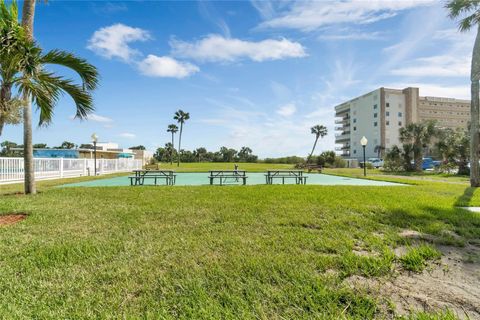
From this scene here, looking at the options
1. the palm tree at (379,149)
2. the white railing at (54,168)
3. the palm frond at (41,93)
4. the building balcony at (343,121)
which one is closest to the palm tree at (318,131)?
the palm tree at (379,149)

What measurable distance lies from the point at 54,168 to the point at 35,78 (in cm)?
1350

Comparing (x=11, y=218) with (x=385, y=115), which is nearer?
(x=11, y=218)

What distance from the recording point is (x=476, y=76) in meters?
11.5

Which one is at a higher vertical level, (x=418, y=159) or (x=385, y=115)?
(x=385, y=115)

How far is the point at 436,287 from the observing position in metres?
2.50

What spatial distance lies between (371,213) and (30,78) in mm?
7576

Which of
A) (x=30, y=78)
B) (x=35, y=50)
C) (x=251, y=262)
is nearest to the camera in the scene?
Result: (x=251, y=262)

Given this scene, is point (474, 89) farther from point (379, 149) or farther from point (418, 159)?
point (379, 149)

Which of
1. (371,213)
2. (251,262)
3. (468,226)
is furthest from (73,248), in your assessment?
(468,226)

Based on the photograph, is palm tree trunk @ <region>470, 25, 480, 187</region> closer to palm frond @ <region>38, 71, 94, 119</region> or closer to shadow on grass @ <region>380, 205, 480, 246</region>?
shadow on grass @ <region>380, 205, 480, 246</region>

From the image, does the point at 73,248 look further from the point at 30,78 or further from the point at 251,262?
the point at 30,78

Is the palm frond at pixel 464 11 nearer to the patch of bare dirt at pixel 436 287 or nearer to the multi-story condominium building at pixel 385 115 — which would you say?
the patch of bare dirt at pixel 436 287

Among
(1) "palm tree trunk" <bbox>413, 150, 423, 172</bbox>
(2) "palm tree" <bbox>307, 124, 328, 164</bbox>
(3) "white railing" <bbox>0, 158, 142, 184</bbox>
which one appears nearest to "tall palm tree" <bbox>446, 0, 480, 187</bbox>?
(1) "palm tree trunk" <bbox>413, 150, 423, 172</bbox>

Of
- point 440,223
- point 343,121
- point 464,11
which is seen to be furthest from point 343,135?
point 440,223
